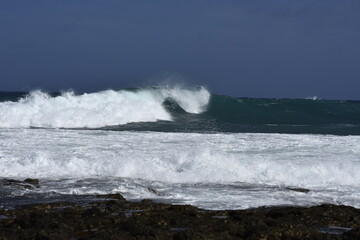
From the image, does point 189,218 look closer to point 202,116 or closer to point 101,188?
point 101,188

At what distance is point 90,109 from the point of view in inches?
1131

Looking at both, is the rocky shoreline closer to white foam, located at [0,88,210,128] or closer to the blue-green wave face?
the blue-green wave face

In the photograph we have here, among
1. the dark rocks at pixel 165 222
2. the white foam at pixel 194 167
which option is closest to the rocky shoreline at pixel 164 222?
the dark rocks at pixel 165 222

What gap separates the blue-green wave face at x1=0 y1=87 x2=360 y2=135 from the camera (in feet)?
87.3

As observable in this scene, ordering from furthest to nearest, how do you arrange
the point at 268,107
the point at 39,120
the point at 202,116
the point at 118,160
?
the point at 268,107, the point at 202,116, the point at 39,120, the point at 118,160

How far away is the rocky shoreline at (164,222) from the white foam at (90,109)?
57.8 feet

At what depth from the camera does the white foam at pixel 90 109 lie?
2639 cm

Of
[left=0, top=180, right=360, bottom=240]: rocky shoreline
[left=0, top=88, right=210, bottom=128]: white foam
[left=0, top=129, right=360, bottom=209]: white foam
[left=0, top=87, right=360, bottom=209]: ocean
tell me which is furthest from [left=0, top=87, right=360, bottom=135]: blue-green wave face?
[left=0, top=180, right=360, bottom=240]: rocky shoreline

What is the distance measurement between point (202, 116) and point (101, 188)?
22298mm

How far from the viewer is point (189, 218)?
7816 mm

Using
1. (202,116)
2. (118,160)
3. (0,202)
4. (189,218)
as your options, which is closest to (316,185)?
(118,160)

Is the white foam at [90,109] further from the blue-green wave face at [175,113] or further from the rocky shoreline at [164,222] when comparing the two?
the rocky shoreline at [164,222]

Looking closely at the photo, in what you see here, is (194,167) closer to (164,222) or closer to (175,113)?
(164,222)

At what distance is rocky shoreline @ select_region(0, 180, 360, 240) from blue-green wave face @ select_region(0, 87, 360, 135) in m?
15.8
